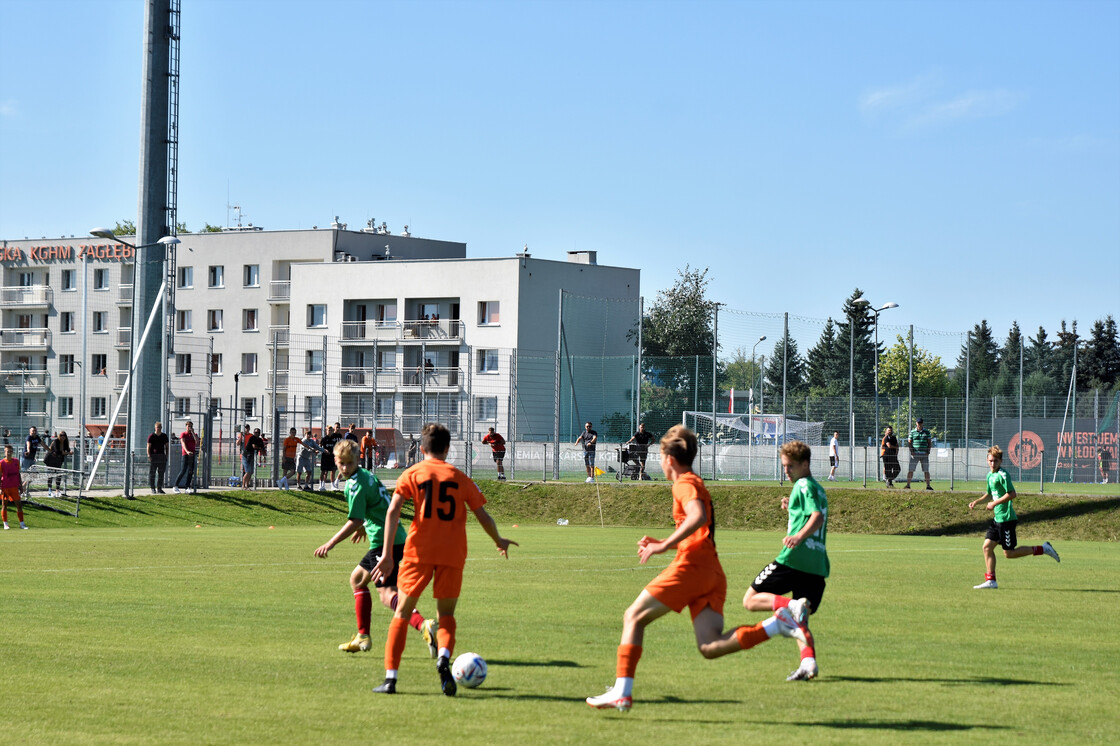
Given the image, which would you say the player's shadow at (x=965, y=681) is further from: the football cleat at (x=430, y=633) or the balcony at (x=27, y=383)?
the balcony at (x=27, y=383)

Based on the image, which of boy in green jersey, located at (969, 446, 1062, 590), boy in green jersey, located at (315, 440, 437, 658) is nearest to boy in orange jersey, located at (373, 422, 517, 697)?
boy in green jersey, located at (315, 440, 437, 658)

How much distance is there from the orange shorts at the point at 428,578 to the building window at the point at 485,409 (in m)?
32.2

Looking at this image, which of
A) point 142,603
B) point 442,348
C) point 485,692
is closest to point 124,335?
point 442,348

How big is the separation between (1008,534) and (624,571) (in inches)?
210

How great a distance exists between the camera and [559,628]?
1211 cm

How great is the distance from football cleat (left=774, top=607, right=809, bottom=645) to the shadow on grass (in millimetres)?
24500

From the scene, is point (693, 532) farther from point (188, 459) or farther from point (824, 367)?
point (824, 367)

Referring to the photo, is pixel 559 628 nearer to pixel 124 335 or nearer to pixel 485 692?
pixel 485 692

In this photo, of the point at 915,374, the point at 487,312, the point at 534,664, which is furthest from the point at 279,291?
the point at 534,664

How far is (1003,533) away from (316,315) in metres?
70.1

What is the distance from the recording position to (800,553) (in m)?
9.87

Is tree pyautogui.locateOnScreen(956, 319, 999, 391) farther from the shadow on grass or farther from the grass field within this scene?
the grass field

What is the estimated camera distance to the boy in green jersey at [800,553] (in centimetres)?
980

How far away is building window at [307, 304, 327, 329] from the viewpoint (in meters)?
83.1
